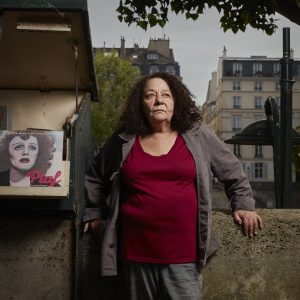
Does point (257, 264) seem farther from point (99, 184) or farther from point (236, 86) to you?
point (236, 86)

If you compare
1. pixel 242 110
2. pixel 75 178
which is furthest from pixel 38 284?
pixel 242 110

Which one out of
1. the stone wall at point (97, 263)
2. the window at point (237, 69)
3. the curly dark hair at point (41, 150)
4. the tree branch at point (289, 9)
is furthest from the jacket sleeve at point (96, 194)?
the window at point (237, 69)

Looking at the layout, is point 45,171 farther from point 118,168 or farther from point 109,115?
point 109,115

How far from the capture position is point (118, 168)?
2.84m

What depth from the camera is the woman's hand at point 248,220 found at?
306 centimetres

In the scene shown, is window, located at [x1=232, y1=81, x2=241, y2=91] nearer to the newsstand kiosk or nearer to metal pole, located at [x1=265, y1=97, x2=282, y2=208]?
metal pole, located at [x1=265, y1=97, x2=282, y2=208]

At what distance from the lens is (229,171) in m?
2.92

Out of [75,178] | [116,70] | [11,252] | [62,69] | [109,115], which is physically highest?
[116,70]

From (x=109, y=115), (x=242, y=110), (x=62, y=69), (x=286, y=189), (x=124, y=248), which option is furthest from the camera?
(x=242, y=110)

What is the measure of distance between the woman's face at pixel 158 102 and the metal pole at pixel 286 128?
10.2ft

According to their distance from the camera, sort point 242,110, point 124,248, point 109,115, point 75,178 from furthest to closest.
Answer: point 242,110
point 109,115
point 75,178
point 124,248

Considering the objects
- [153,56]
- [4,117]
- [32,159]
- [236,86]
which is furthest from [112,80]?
[153,56]

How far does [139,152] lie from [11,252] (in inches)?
43.7

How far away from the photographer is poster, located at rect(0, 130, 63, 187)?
2.79 m
